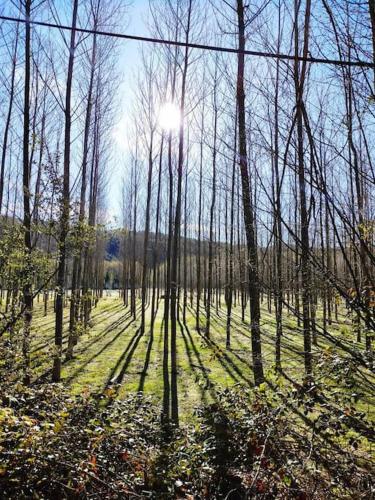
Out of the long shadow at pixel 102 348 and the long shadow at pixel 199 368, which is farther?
the long shadow at pixel 102 348

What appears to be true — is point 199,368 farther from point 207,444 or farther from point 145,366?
point 207,444

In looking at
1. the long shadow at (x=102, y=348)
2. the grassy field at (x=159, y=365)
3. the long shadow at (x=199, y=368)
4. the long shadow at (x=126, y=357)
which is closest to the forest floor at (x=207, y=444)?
the grassy field at (x=159, y=365)

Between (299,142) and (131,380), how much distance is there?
631cm

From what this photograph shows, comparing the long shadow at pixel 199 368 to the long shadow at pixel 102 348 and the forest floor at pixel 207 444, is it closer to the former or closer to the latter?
the forest floor at pixel 207 444

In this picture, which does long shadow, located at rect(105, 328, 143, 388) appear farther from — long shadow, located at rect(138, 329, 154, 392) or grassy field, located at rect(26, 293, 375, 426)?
long shadow, located at rect(138, 329, 154, 392)

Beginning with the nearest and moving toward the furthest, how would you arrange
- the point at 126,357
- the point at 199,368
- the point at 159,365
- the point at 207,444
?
the point at 207,444
the point at 199,368
the point at 159,365
the point at 126,357

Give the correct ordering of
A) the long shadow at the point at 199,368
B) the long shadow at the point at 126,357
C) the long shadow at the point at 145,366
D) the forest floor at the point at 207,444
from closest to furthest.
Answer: the forest floor at the point at 207,444 → the long shadow at the point at 199,368 → the long shadow at the point at 145,366 → the long shadow at the point at 126,357

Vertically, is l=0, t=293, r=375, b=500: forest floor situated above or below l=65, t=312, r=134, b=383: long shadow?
above

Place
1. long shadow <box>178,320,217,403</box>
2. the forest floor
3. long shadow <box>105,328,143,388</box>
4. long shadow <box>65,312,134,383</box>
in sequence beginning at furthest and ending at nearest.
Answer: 1. long shadow <box>65,312,134,383</box>
2. long shadow <box>105,328,143,388</box>
3. long shadow <box>178,320,217,403</box>
4. the forest floor

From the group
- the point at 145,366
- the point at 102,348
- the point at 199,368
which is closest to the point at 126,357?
the point at 145,366

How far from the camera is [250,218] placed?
506 cm

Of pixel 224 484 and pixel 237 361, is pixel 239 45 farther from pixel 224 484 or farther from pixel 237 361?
pixel 237 361

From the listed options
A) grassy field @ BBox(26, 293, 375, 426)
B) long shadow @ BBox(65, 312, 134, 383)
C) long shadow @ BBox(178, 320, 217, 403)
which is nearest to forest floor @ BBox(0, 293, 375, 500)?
grassy field @ BBox(26, 293, 375, 426)

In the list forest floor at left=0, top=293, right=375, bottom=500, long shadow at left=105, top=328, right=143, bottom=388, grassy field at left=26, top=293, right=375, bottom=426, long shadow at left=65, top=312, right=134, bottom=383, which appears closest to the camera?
forest floor at left=0, top=293, right=375, bottom=500
